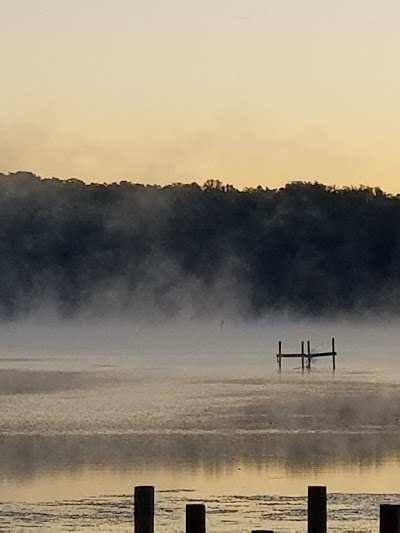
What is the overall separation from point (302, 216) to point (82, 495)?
163039 mm

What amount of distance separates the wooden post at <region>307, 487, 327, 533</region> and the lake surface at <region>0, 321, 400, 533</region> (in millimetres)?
6264

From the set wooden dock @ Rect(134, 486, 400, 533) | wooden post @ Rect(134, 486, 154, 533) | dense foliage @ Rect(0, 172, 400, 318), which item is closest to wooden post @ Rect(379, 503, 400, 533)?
wooden dock @ Rect(134, 486, 400, 533)

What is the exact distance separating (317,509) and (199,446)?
21.0m

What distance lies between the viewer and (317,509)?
15.8 metres

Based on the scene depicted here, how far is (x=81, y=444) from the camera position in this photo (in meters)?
37.8

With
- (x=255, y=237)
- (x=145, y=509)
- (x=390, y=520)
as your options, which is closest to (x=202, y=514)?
(x=145, y=509)

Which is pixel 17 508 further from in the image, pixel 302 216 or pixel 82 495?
pixel 302 216

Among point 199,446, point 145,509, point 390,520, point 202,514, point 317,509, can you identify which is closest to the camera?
point 390,520

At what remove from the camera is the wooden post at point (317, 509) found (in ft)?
51.8

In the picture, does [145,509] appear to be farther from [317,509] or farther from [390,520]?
[390,520]

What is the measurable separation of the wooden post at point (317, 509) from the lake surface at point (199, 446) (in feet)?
→ 20.5

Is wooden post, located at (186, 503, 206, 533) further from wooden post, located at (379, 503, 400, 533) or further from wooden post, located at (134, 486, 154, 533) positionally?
wooden post, located at (379, 503, 400, 533)

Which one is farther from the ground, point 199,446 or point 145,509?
point 199,446

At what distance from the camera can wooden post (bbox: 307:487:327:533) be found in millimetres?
15781
